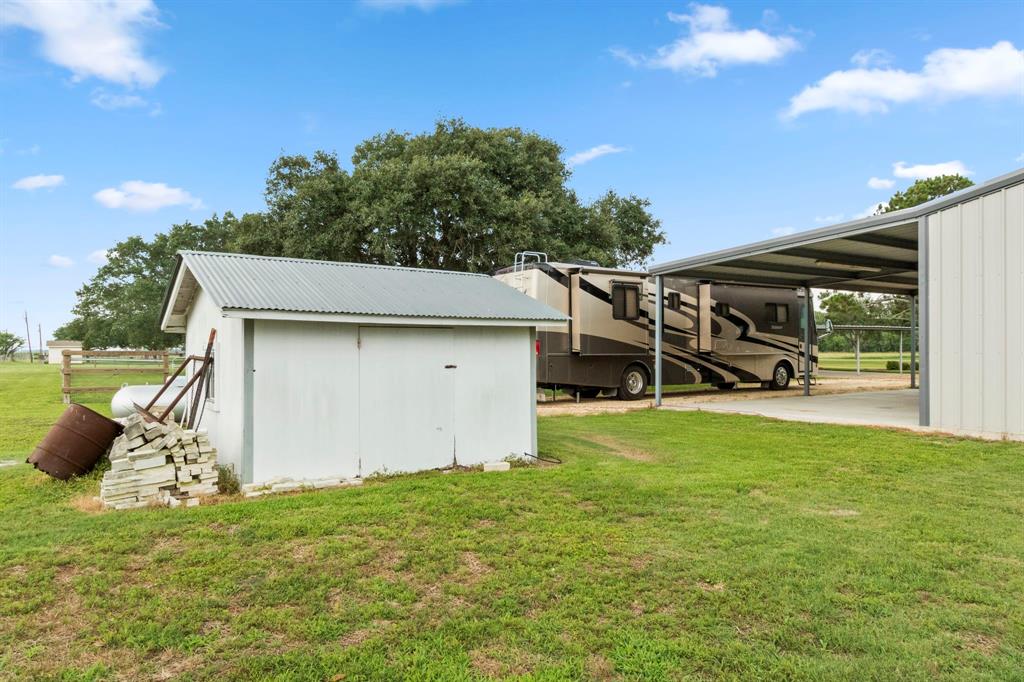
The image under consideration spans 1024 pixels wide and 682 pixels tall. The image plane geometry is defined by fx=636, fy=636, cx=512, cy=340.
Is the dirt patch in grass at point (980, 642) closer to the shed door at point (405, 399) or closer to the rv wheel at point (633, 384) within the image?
the shed door at point (405, 399)

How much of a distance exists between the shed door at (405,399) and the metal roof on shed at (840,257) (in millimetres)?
7363

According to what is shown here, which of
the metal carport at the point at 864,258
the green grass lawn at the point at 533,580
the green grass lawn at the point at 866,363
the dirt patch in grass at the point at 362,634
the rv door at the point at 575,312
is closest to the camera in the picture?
the green grass lawn at the point at 533,580

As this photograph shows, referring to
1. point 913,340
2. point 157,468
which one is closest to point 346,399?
point 157,468

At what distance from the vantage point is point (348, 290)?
7.64m

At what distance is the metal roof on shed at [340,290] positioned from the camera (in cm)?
675

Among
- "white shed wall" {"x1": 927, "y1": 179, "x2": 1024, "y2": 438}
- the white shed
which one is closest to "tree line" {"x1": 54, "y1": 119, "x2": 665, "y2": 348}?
the white shed

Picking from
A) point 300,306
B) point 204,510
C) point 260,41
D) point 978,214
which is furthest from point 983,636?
point 260,41

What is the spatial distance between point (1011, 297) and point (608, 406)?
7.47 meters

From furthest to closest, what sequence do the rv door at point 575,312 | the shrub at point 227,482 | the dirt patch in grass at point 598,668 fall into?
1. the rv door at point 575,312
2. the shrub at point 227,482
3. the dirt patch in grass at point 598,668

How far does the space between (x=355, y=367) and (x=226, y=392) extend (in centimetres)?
144

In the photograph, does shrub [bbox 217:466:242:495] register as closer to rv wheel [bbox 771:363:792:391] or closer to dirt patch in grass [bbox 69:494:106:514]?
dirt patch in grass [bbox 69:494:106:514]

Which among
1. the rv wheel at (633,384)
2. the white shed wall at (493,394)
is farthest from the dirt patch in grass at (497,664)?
the rv wheel at (633,384)

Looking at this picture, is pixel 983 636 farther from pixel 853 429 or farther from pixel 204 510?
pixel 853 429

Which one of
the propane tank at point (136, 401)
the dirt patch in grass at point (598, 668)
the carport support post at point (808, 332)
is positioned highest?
the carport support post at point (808, 332)
